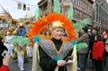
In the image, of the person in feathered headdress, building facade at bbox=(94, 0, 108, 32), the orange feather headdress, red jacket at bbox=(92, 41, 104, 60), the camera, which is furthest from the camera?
building facade at bbox=(94, 0, 108, 32)

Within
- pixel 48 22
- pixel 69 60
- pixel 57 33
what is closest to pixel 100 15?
pixel 48 22

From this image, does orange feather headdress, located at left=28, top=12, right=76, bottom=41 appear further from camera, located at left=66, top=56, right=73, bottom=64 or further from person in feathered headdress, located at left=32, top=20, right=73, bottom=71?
camera, located at left=66, top=56, right=73, bottom=64

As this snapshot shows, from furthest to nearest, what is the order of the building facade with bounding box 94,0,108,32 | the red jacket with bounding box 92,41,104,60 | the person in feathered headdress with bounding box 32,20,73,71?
the building facade with bounding box 94,0,108,32
the red jacket with bounding box 92,41,104,60
the person in feathered headdress with bounding box 32,20,73,71

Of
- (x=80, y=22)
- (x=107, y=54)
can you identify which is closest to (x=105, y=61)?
(x=107, y=54)

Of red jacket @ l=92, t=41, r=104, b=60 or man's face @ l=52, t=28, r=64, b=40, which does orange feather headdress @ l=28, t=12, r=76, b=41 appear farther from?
red jacket @ l=92, t=41, r=104, b=60

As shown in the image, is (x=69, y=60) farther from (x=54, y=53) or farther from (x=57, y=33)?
(x=57, y=33)

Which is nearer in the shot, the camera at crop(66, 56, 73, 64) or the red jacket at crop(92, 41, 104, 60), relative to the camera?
the camera at crop(66, 56, 73, 64)

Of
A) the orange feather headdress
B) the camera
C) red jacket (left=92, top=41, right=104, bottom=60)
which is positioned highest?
the orange feather headdress

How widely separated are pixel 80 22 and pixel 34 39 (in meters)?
1.01

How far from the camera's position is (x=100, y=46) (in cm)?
1102

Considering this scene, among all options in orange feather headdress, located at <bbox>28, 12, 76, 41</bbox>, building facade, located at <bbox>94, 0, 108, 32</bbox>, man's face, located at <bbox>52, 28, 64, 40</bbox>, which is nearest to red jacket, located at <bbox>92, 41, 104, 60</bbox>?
orange feather headdress, located at <bbox>28, 12, 76, 41</bbox>

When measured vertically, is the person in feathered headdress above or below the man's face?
below

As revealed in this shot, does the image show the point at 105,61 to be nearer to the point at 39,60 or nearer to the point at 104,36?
the point at 104,36

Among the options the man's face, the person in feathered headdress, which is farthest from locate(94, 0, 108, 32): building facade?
the man's face
